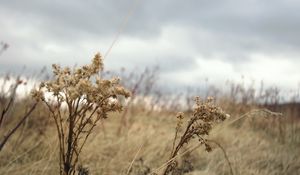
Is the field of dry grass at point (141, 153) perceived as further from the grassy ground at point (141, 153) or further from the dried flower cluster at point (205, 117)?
the dried flower cluster at point (205, 117)

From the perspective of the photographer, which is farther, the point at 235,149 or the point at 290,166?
the point at 235,149

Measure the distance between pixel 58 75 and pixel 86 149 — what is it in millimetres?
3113

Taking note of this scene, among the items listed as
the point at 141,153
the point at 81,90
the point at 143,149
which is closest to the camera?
the point at 81,90

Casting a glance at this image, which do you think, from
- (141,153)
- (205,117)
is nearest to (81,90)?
(205,117)

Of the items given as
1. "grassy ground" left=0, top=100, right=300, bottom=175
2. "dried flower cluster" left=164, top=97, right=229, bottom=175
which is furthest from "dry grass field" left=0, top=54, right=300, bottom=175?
"dried flower cluster" left=164, top=97, right=229, bottom=175

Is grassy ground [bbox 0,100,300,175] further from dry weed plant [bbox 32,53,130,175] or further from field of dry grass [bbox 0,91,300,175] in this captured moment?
dry weed plant [bbox 32,53,130,175]

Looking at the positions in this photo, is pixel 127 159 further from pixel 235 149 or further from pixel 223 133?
pixel 223 133

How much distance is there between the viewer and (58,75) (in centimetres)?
218

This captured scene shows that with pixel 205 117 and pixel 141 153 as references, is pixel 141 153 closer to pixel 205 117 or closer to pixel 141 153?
pixel 141 153

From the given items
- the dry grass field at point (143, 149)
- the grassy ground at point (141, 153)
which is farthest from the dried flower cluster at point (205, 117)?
the grassy ground at point (141, 153)

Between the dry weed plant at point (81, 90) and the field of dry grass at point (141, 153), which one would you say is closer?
the dry weed plant at point (81, 90)

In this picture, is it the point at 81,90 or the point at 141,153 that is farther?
the point at 141,153

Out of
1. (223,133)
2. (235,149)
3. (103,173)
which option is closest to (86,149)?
(103,173)

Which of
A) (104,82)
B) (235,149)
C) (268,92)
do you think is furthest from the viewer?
(268,92)
